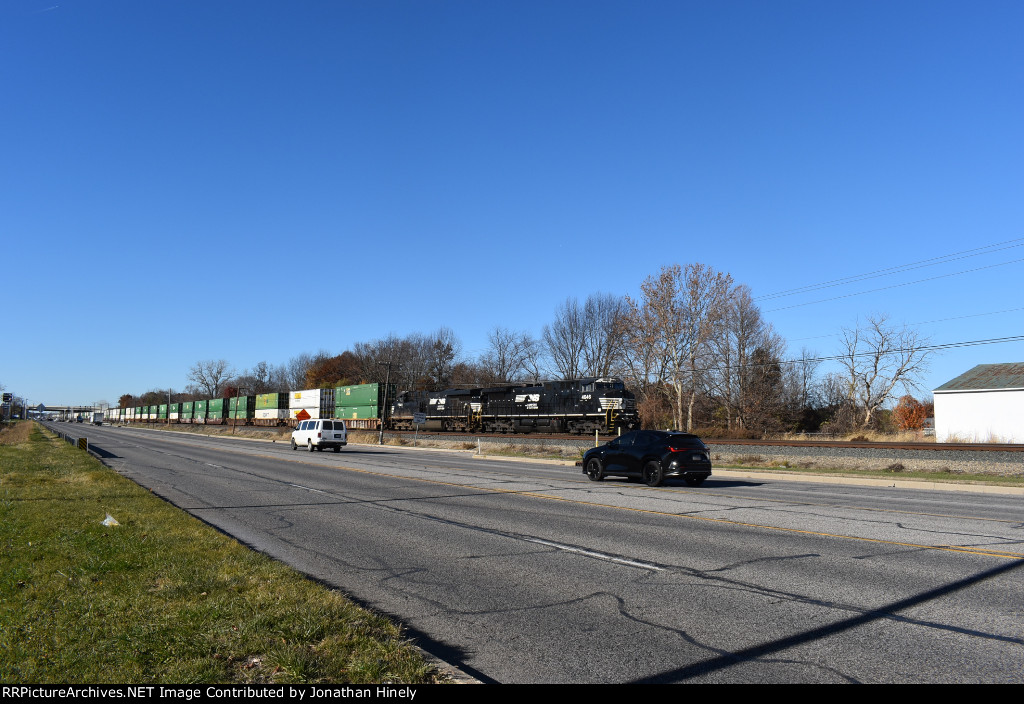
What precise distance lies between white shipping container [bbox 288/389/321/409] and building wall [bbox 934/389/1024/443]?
52.9m

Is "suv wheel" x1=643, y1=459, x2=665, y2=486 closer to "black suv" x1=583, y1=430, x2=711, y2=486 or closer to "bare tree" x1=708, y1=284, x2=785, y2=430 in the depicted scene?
"black suv" x1=583, y1=430, x2=711, y2=486

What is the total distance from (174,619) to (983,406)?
158 ft

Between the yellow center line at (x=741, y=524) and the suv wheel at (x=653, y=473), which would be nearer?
the yellow center line at (x=741, y=524)

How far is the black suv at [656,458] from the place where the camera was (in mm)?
18219

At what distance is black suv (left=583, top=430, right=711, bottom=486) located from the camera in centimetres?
1822

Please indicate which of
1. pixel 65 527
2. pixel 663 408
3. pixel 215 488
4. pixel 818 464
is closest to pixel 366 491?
pixel 215 488

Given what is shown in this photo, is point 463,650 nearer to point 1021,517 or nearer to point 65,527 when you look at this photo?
point 65,527

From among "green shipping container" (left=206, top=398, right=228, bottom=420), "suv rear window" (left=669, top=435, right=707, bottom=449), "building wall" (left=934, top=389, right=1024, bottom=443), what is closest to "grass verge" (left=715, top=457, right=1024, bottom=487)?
"suv rear window" (left=669, top=435, right=707, bottom=449)

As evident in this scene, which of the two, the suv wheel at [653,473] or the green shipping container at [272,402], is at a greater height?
the green shipping container at [272,402]

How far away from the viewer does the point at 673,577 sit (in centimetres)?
757

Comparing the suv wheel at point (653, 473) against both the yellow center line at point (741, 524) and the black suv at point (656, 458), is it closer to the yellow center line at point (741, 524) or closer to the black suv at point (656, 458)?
the black suv at point (656, 458)

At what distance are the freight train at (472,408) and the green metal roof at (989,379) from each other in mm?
21684

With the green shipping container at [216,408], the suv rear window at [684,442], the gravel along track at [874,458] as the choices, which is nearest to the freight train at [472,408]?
the green shipping container at [216,408]
